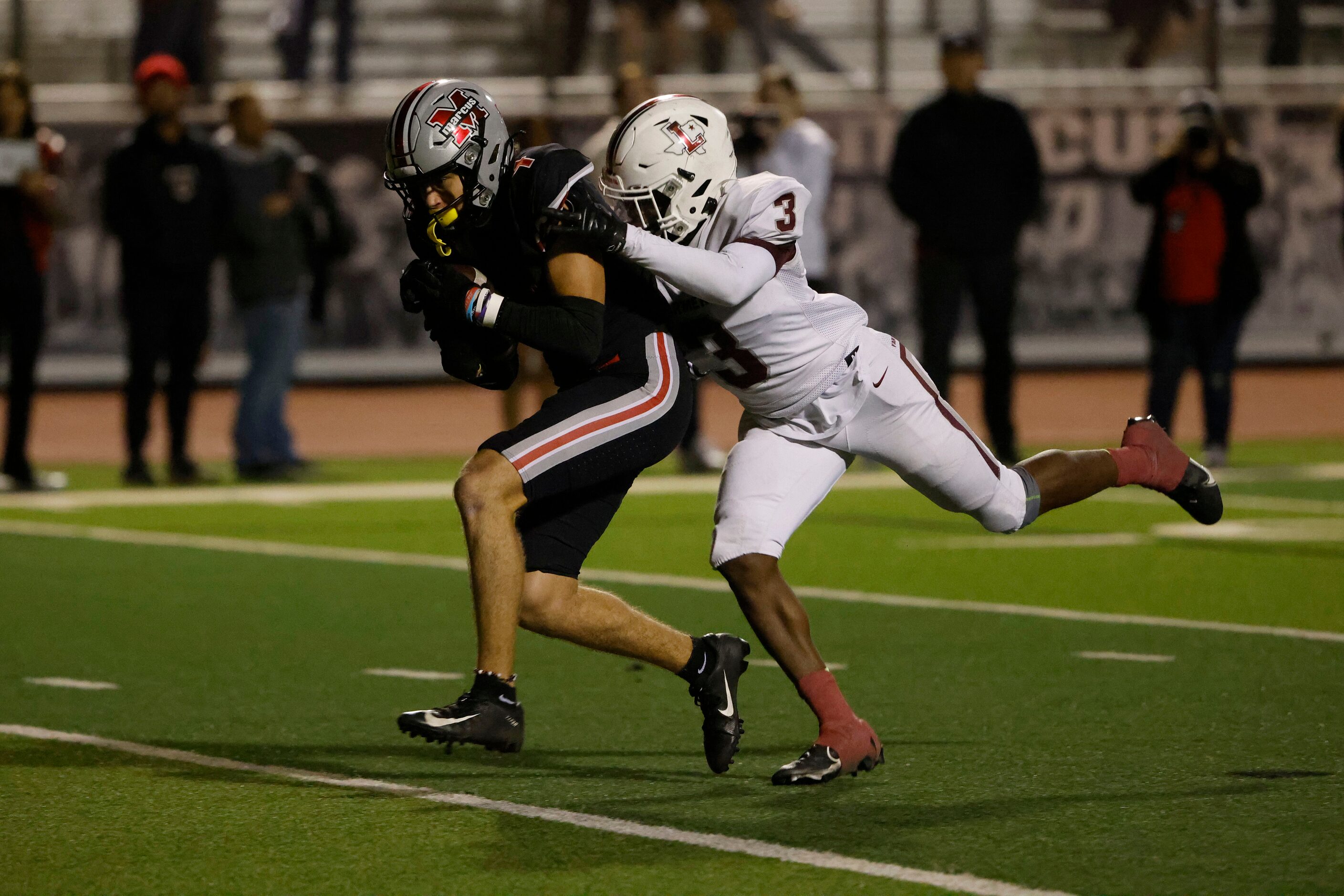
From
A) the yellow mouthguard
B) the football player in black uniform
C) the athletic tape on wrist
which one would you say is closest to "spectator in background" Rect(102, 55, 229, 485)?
the football player in black uniform

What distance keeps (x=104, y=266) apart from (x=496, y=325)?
14792 millimetres

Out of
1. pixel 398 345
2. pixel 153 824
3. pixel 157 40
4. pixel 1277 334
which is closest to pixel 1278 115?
pixel 1277 334

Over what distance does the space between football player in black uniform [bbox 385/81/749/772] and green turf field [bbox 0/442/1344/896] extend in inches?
10.8

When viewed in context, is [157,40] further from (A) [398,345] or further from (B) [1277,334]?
(B) [1277,334]

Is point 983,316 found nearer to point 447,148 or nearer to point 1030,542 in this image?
point 1030,542

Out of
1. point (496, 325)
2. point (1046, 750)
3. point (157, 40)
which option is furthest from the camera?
point (157, 40)

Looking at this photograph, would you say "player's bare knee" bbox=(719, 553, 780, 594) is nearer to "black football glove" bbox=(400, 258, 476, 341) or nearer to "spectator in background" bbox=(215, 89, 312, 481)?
"black football glove" bbox=(400, 258, 476, 341)

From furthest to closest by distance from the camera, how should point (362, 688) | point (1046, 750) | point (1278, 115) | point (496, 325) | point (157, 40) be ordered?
point (1278, 115), point (157, 40), point (362, 688), point (1046, 750), point (496, 325)

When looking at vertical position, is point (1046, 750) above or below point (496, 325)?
below

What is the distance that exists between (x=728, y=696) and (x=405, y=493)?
7.36m

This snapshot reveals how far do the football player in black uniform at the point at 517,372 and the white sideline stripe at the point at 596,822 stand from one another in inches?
8.1

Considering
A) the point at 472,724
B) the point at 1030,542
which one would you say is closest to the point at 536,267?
the point at 472,724

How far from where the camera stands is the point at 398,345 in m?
20.4

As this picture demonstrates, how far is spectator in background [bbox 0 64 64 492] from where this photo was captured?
12.6m
